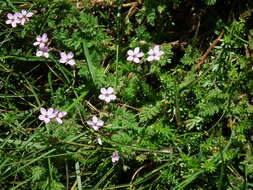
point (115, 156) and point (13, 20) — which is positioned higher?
point (13, 20)

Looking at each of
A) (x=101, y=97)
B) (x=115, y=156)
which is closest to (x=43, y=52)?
(x=101, y=97)

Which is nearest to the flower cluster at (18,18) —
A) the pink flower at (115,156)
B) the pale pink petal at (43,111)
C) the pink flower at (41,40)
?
the pink flower at (41,40)

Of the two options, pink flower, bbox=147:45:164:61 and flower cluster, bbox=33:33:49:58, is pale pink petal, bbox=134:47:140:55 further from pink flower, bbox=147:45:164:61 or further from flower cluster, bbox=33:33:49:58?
flower cluster, bbox=33:33:49:58

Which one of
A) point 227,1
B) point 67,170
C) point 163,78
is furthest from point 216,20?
point 67,170

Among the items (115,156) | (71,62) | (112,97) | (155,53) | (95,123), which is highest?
(155,53)

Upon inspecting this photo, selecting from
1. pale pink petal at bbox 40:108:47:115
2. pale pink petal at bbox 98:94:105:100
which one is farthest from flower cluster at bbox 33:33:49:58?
pale pink petal at bbox 98:94:105:100

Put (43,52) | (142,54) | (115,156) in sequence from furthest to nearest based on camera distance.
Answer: (43,52) < (142,54) < (115,156)

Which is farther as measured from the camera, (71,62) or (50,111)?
(71,62)

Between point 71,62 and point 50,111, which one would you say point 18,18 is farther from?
point 50,111

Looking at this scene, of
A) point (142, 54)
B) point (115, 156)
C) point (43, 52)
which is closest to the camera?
point (115, 156)
